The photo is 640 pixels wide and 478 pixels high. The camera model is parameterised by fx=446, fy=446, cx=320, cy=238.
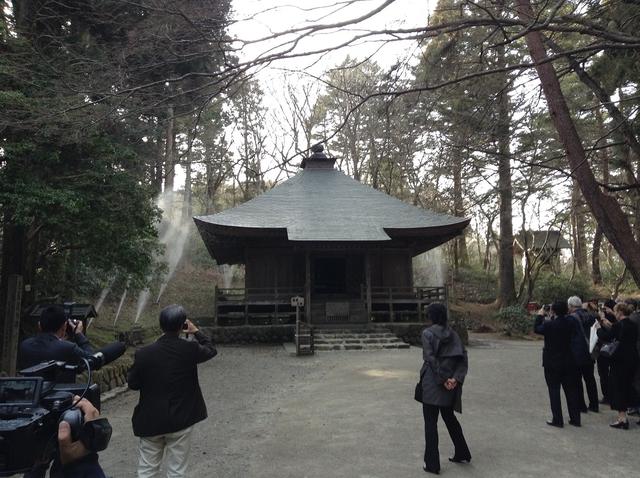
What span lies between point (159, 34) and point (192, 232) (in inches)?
1122

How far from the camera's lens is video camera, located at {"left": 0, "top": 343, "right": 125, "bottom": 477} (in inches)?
81.4

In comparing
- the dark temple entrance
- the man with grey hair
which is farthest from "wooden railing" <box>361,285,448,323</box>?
the man with grey hair

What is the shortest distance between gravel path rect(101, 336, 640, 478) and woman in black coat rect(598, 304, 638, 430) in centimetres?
26

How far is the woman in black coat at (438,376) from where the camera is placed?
369 centimetres

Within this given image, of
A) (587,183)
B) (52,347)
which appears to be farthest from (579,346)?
(52,347)

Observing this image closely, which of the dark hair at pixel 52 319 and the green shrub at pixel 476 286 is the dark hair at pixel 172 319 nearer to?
the dark hair at pixel 52 319

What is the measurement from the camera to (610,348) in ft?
16.9

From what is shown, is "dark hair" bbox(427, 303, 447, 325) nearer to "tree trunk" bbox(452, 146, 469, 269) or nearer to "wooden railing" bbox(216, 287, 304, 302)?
"tree trunk" bbox(452, 146, 469, 269)

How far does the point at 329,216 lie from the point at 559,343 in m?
11.4

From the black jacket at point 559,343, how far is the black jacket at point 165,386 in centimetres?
390

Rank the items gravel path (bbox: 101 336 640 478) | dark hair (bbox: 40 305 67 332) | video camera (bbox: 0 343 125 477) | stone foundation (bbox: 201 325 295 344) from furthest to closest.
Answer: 1. stone foundation (bbox: 201 325 295 344)
2. gravel path (bbox: 101 336 640 478)
3. dark hair (bbox: 40 305 67 332)
4. video camera (bbox: 0 343 125 477)

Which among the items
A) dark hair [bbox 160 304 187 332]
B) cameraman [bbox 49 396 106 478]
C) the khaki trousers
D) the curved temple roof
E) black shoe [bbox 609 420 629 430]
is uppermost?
the curved temple roof

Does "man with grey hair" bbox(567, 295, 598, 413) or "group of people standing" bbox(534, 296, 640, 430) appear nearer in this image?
"group of people standing" bbox(534, 296, 640, 430)

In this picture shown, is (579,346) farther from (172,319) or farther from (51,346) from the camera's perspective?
(51,346)
